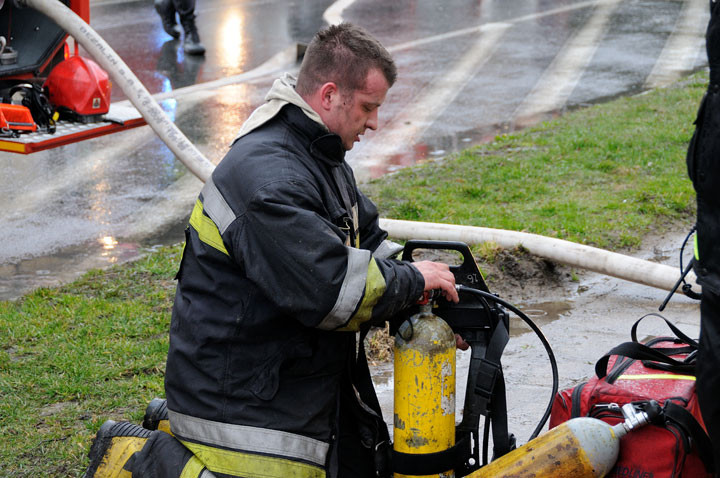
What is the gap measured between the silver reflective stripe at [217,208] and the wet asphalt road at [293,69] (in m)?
3.07

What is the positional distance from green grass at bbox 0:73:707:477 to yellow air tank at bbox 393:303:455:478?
1349mm

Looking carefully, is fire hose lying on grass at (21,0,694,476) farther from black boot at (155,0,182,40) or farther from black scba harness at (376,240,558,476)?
black boot at (155,0,182,40)

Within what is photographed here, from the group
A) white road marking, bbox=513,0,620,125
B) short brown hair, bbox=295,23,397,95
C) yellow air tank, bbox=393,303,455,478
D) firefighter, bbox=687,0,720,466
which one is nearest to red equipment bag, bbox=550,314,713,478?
firefighter, bbox=687,0,720,466

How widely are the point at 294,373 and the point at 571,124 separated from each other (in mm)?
6472

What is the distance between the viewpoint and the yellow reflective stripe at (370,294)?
2.38 meters

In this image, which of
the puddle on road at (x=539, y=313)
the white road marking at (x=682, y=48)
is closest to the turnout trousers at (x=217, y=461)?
the puddle on road at (x=539, y=313)

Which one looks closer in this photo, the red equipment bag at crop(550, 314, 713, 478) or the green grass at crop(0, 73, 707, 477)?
the red equipment bag at crop(550, 314, 713, 478)

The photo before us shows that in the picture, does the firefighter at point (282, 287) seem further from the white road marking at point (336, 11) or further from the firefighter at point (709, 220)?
the white road marking at point (336, 11)

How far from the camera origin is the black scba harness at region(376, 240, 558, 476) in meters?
2.66

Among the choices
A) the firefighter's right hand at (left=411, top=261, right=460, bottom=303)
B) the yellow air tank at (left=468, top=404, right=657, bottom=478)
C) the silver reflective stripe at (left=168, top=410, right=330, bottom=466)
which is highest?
the firefighter's right hand at (left=411, top=261, right=460, bottom=303)

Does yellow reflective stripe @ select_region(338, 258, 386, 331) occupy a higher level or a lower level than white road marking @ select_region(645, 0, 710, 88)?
higher

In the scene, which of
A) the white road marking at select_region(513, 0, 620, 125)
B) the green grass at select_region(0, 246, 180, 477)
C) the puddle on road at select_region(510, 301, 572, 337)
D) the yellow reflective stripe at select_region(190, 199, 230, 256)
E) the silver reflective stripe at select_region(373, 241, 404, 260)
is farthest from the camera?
the white road marking at select_region(513, 0, 620, 125)

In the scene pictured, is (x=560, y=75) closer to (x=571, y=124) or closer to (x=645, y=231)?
(x=571, y=124)

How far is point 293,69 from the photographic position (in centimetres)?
1121
